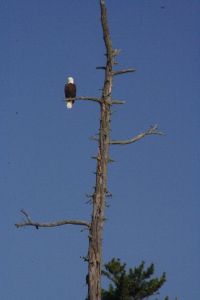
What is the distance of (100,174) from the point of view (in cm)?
1152

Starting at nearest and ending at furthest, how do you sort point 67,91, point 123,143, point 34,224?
1. point 34,224
2. point 123,143
3. point 67,91

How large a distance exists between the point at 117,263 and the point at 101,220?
15127 millimetres

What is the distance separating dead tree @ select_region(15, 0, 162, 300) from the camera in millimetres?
11000

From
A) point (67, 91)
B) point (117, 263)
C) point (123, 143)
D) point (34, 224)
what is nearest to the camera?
point (34, 224)

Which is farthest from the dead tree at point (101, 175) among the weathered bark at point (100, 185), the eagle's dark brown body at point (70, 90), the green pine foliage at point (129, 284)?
the green pine foliage at point (129, 284)

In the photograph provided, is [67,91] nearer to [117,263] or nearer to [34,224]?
[34,224]

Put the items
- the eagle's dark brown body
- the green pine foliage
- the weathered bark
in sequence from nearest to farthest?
the weathered bark → the eagle's dark brown body → the green pine foliage

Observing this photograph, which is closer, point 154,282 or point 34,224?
point 34,224

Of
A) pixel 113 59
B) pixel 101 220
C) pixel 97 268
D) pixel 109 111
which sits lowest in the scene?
pixel 97 268

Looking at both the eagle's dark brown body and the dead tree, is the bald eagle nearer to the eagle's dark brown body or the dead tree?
the eagle's dark brown body

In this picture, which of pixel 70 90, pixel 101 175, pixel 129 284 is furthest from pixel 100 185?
pixel 129 284

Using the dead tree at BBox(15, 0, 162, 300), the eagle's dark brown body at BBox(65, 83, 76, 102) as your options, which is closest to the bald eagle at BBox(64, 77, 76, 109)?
the eagle's dark brown body at BBox(65, 83, 76, 102)

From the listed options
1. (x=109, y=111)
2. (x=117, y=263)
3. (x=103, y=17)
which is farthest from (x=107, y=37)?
(x=117, y=263)

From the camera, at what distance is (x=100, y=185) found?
11.5 meters
